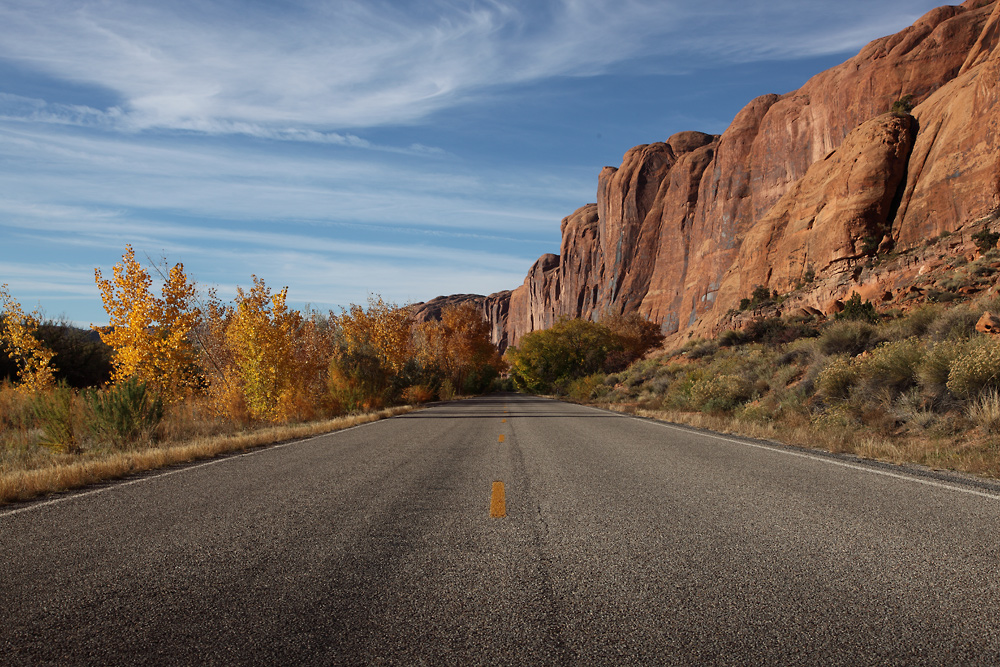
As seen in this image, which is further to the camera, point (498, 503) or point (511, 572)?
point (498, 503)

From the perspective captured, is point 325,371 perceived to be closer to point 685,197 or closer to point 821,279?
point 821,279

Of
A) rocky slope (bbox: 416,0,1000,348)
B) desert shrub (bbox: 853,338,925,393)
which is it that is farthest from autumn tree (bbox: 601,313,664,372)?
desert shrub (bbox: 853,338,925,393)

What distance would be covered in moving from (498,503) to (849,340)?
13484 mm

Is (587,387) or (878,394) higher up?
(878,394)

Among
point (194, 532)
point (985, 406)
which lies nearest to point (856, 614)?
point (194, 532)

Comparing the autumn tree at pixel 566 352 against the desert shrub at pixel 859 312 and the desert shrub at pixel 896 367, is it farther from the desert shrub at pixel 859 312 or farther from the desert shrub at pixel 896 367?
the desert shrub at pixel 896 367

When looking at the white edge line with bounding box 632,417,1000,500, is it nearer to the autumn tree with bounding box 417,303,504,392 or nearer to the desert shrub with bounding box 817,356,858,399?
the desert shrub with bounding box 817,356,858,399

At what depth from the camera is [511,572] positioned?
3.45 meters

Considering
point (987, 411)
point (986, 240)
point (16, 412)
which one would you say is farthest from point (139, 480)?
point (986, 240)

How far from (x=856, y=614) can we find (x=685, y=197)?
Answer: 80.6 meters

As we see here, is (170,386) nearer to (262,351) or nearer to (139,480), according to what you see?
(262,351)

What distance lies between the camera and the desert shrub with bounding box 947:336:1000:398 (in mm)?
8625

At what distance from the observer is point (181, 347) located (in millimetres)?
15586

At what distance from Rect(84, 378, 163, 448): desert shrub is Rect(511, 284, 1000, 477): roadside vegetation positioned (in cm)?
1168
